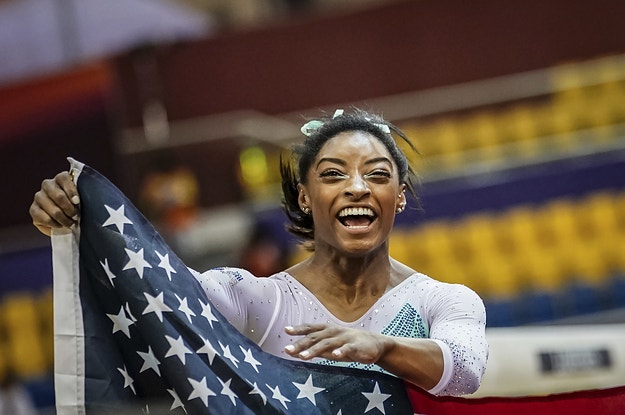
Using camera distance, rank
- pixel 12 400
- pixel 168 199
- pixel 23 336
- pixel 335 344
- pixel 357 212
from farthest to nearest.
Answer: pixel 23 336
pixel 168 199
pixel 12 400
pixel 357 212
pixel 335 344

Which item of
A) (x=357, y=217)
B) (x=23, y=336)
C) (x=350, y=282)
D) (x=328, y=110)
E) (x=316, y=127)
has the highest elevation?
(x=328, y=110)

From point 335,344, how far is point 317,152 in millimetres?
690

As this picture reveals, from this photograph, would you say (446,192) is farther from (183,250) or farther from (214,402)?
(214,402)

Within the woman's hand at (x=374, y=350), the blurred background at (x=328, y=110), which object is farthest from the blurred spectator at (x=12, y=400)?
the woman's hand at (x=374, y=350)

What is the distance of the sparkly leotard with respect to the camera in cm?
252

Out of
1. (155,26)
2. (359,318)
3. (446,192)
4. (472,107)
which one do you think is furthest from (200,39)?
(359,318)

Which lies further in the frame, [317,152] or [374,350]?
[317,152]

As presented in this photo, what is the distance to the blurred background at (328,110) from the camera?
8062 millimetres

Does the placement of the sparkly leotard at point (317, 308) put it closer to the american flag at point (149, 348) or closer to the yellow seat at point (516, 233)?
the american flag at point (149, 348)

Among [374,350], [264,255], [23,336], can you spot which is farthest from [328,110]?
[374,350]

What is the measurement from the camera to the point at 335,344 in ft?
6.98

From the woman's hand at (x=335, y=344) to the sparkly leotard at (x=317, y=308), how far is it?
1.03 ft

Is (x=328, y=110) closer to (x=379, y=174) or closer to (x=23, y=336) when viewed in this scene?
(x=23, y=336)

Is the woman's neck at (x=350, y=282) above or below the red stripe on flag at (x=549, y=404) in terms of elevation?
above
